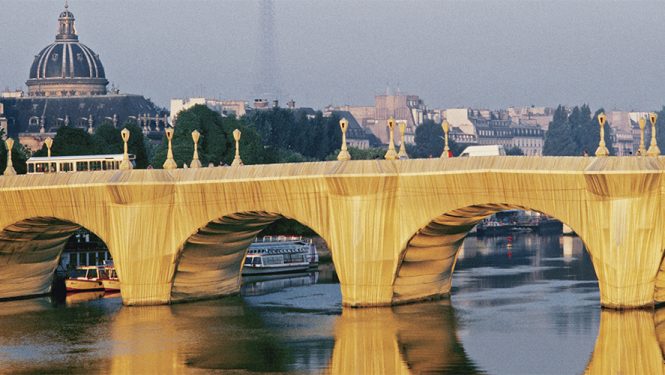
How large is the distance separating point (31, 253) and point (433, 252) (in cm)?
2388

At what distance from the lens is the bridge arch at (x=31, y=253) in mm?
90812

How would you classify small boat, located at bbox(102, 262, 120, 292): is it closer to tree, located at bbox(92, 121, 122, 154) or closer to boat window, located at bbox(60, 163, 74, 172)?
boat window, located at bbox(60, 163, 74, 172)

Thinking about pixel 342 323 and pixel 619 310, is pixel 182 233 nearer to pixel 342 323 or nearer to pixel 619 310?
pixel 342 323

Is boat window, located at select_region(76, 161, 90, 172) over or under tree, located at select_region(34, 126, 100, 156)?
under

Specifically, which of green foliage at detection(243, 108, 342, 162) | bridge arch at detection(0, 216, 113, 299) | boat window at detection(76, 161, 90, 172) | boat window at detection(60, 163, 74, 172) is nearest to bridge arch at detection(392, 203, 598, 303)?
bridge arch at detection(0, 216, 113, 299)

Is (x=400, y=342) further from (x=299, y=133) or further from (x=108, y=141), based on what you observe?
(x=299, y=133)

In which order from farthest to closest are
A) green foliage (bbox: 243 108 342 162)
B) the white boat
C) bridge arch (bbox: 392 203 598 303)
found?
green foliage (bbox: 243 108 342 162)
the white boat
bridge arch (bbox: 392 203 598 303)

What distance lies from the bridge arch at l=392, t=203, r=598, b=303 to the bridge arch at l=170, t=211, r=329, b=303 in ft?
20.4

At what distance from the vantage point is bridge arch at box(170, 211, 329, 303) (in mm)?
83812

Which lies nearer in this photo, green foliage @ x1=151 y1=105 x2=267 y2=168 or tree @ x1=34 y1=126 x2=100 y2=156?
tree @ x1=34 y1=126 x2=100 y2=156

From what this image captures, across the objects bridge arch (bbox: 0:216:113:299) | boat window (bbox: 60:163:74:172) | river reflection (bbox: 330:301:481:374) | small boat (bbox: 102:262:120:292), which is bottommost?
river reflection (bbox: 330:301:481:374)

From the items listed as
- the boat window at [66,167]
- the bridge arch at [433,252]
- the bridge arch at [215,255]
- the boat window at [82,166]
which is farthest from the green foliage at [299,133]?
the bridge arch at [433,252]

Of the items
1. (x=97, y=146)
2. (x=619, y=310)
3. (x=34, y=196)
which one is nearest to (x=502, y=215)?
(x=97, y=146)

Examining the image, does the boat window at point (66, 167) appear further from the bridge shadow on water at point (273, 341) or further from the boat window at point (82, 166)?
the bridge shadow on water at point (273, 341)
